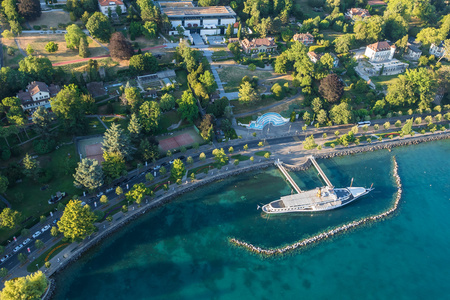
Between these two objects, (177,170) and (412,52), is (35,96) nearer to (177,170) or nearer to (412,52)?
(177,170)

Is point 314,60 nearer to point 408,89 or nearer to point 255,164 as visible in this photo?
point 408,89

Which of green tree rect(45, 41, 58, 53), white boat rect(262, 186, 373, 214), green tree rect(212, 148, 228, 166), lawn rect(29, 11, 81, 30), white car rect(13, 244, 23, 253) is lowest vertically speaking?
white boat rect(262, 186, 373, 214)

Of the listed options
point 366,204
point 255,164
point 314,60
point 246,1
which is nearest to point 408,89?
point 314,60

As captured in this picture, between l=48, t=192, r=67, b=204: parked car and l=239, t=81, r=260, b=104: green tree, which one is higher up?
l=239, t=81, r=260, b=104: green tree

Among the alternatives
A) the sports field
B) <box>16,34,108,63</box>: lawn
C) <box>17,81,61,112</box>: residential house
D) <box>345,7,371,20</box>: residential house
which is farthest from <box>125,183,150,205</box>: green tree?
<box>345,7,371,20</box>: residential house

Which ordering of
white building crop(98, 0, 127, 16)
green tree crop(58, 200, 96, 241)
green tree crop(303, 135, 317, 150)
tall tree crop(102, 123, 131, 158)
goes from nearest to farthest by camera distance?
green tree crop(58, 200, 96, 241)
tall tree crop(102, 123, 131, 158)
green tree crop(303, 135, 317, 150)
white building crop(98, 0, 127, 16)

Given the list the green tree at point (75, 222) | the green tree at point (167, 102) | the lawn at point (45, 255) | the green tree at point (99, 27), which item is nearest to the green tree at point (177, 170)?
the green tree at point (75, 222)

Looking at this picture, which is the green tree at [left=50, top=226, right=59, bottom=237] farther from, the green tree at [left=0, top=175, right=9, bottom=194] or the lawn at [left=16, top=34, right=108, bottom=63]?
the lawn at [left=16, top=34, right=108, bottom=63]

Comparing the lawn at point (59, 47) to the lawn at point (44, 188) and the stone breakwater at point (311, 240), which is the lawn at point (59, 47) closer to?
the lawn at point (44, 188)
